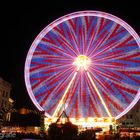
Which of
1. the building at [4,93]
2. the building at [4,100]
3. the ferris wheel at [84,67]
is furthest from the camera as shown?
the building at [4,93]

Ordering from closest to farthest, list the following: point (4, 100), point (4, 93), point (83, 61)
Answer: point (83, 61), point (4, 100), point (4, 93)

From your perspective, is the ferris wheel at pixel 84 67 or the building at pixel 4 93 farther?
the building at pixel 4 93

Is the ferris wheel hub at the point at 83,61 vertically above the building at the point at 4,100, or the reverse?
the ferris wheel hub at the point at 83,61

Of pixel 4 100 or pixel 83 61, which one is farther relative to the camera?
pixel 4 100

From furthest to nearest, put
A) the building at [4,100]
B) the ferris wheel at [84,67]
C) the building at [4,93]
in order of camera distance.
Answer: the building at [4,93] → the building at [4,100] → the ferris wheel at [84,67]

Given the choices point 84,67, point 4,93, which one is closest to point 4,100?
point 4,93

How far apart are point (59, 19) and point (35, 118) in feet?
61.3

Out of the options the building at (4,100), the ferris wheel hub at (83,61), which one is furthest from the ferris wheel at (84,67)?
the building at (4,100)

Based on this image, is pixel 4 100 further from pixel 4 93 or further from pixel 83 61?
pixel 83 61

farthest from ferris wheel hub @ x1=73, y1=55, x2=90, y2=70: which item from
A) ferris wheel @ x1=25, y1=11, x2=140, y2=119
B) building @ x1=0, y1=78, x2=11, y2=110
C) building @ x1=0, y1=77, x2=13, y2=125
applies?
building @ x1=0, y1=78, x2=11, y2=110

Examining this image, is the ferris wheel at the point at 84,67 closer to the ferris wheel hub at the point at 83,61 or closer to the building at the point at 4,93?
the ferris wheel hub at the point at 83,61

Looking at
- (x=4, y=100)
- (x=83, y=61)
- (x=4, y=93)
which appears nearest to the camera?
(x=83, y=61)

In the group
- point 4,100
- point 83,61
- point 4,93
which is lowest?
point 4,100

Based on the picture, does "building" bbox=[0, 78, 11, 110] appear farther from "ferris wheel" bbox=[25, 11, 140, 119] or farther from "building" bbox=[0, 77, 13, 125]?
"ferris wheel" bbox=[25, 11, 140, 119]
